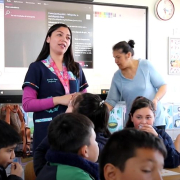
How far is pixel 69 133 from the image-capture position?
1211mm

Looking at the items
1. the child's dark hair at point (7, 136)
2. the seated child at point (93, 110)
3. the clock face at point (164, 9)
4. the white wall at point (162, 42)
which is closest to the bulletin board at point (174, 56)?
the white wall at point (162, 42)

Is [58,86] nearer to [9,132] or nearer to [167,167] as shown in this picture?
[9,132]

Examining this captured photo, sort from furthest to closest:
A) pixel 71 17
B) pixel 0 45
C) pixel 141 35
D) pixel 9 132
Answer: pixel 141 35 → pixel 71 17 → pixel 0 45 → pixel 9 132

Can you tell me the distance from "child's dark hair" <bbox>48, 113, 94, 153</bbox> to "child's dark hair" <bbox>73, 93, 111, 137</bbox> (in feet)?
1.04

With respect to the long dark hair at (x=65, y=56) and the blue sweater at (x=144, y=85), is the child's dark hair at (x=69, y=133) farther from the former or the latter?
the blue sweater at (x=144, y=85)

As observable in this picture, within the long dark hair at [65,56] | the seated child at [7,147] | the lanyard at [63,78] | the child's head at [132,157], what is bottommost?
the seated child at [7,147]

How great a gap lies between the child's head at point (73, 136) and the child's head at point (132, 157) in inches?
9.4

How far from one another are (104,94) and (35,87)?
190 centimetres

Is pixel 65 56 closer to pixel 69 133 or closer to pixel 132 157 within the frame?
pixel 69 133

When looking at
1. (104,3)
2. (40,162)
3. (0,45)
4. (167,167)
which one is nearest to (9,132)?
(40,162)

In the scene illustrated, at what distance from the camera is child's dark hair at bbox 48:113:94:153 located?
3.91ft

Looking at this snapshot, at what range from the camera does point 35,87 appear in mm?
1782

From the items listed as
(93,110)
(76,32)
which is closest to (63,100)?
(93,110)

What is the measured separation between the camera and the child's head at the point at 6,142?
4.84 feet
